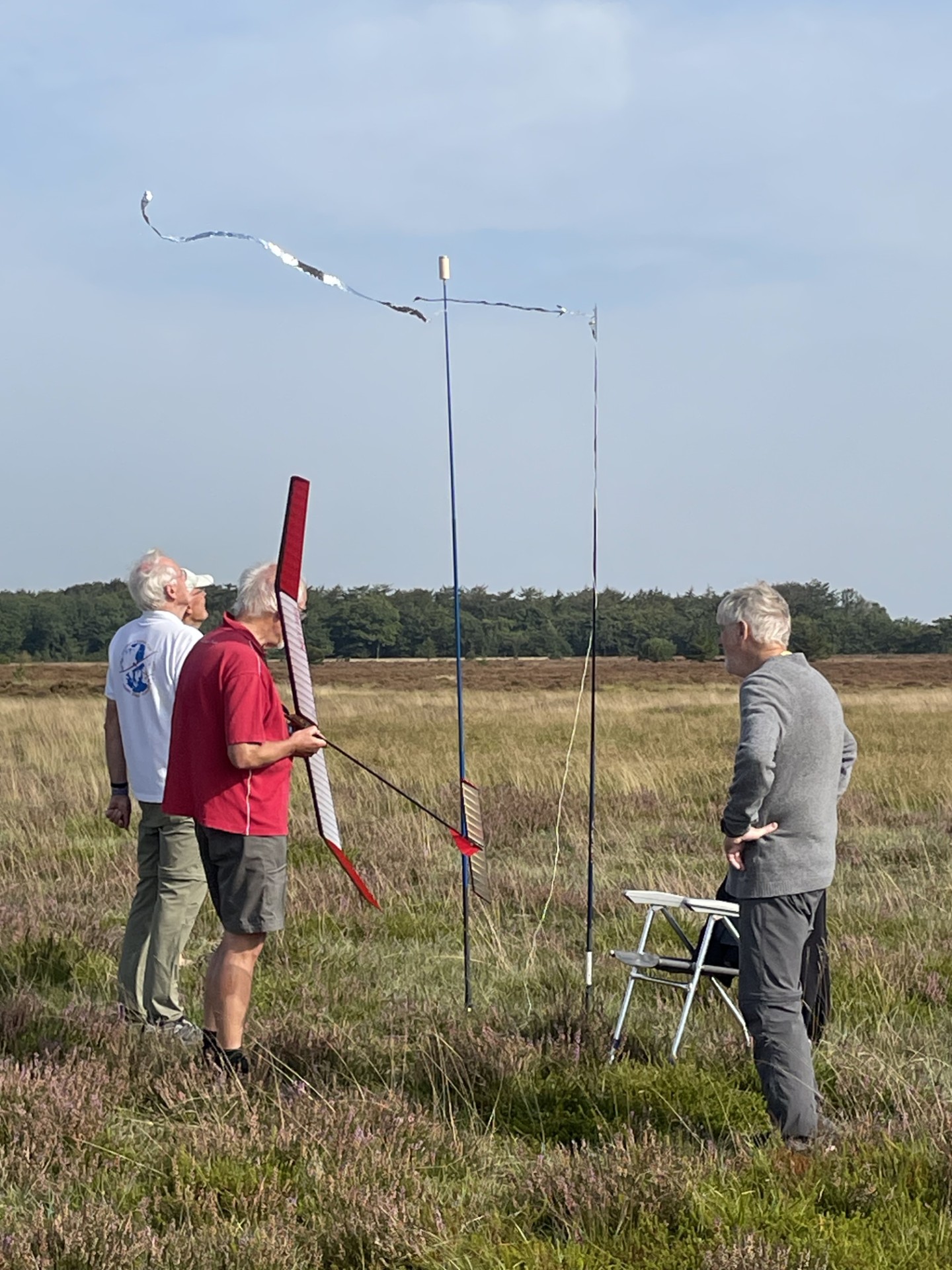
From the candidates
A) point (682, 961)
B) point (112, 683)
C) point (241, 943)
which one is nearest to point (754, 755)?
point (682, 961)

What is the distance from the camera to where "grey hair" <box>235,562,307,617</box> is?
4465 mm

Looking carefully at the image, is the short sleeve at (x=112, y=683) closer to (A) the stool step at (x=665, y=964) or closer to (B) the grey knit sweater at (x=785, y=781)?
(A) the stool step at (x=665, y=964)

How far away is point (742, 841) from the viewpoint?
3.76 meters

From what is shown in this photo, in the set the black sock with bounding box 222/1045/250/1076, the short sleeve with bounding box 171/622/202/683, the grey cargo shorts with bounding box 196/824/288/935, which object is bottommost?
the black sock with bounding box 222/1045/250/1076

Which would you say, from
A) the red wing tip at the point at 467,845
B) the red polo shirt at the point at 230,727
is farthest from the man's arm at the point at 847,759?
the red polo shirt at the point at 230,727

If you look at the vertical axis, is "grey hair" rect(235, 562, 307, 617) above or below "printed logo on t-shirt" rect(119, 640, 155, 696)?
above

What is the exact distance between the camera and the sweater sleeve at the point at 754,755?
3670 mm

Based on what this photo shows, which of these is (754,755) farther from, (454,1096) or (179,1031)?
(179,1031)

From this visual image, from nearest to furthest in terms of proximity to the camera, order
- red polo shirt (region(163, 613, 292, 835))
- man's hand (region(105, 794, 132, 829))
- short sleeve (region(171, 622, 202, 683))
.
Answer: red polo shirt (region(163, 613, 292, 835))
short sleeve (region(171, 622, 202, 683))
man's hand (region(105, 794, 132, 829))

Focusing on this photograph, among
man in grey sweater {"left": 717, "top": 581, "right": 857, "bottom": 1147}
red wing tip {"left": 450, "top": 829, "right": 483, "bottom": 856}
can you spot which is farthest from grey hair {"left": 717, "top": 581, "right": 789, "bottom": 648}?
red wing tip {"left": 450, "top": 829, "right": 483, "bottom": 856}

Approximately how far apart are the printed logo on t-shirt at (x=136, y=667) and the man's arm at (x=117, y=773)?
0.84 feet

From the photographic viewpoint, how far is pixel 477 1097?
4.27 meters

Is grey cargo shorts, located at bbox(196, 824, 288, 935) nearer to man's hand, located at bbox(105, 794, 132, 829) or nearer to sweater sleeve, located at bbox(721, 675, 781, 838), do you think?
man's hand, located at bbox(105, 794, 132, 829)

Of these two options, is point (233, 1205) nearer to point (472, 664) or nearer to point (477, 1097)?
point (477, 1097)
